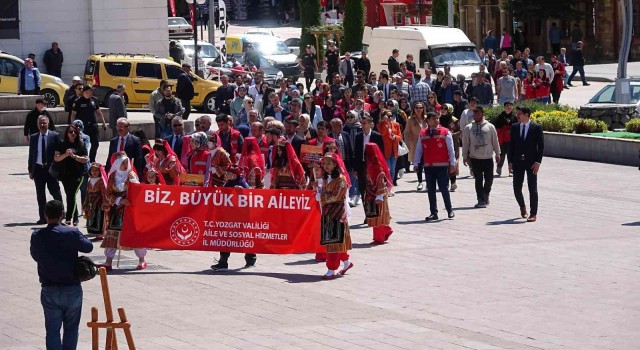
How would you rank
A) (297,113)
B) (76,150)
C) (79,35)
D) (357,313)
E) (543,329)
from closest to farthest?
1. (543,329)
2. (357,313)
3. (76,150)
4. (297,113)
5. (79,35)

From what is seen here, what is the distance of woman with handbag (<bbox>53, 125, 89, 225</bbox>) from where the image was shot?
2022 centimetres

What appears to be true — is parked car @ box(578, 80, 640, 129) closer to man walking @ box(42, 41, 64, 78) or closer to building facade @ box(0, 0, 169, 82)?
man walking @ box(42, 41, 64, 78)

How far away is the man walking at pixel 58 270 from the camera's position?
37.8 feet

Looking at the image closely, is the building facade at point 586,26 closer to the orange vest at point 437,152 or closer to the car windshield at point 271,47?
the car windshield at point 271,47

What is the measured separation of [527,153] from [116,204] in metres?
6.19

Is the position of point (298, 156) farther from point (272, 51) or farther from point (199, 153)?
point (272, 51)

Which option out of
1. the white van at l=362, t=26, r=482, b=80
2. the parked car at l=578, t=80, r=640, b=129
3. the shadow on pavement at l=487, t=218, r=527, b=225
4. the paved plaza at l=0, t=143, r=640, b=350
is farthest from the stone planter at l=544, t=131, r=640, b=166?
the white van at l=362, t=26, r=482, b=80

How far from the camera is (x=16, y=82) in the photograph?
36.3 metres

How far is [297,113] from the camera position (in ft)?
73.1

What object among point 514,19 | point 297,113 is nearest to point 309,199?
point 297,113

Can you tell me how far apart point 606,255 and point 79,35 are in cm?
2915

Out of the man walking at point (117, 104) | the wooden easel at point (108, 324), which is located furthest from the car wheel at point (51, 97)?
the wooden easel at point (108, 324)

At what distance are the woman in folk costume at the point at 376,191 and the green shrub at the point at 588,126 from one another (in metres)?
11.1

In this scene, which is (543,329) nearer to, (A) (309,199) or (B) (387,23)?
(A) (309,199)
